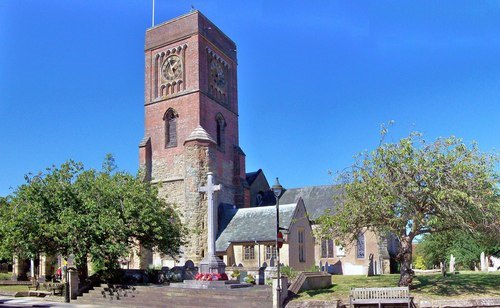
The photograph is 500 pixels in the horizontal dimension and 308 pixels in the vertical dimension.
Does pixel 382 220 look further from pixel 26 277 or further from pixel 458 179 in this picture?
pixel 26 277

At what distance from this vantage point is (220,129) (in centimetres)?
4891

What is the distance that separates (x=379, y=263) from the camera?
1756 inches

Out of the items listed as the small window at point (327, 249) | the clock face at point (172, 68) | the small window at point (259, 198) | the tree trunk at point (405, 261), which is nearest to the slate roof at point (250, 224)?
the small window at point (259, 198)

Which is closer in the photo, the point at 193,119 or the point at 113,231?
the point at 113,231

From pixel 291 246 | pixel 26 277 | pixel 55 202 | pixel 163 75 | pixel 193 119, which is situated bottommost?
pixel 26 277

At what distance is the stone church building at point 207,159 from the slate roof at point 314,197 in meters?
0.12

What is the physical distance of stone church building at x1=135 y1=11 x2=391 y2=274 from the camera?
39875mm

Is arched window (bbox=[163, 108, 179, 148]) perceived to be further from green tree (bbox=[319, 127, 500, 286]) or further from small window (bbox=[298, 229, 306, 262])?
green tree (bbox=[319, 127, 500, 286])

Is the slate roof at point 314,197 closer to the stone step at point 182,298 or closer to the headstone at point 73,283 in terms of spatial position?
the stone step at point 182,298

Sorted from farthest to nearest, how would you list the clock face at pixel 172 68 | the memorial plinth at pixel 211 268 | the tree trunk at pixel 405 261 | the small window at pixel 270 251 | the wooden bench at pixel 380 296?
the clock face at pixel 172 68
the small window at pixel 270 251
the memorial plinth at pixel 211 268
the tree trunk at pixel 405 261
the wooden bench at pixel 380 296

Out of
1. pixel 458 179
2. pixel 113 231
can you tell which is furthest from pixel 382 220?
pixel 113 231

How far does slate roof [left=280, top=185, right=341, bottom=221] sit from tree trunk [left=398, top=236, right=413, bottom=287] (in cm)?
2502

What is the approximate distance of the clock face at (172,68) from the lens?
47.9 meters

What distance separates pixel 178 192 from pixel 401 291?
28.2m
